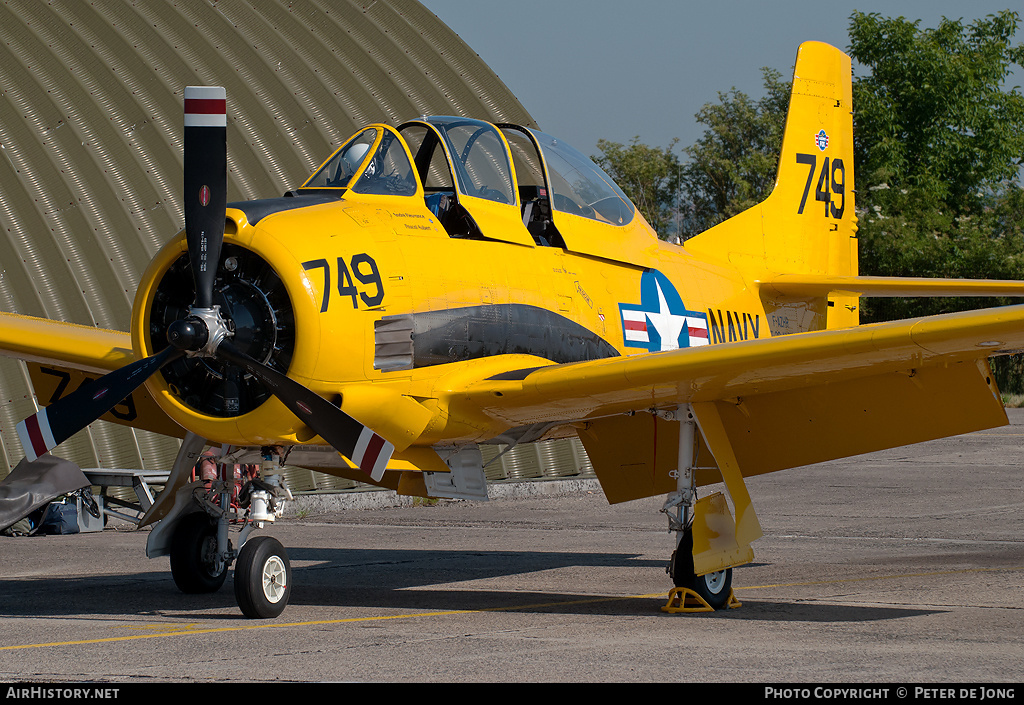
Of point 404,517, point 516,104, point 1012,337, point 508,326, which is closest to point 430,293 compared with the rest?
point 508,326

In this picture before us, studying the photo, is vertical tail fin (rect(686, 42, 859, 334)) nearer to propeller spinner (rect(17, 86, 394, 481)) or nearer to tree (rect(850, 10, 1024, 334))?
propeller spinner (rect(17, 86, 394, 481))

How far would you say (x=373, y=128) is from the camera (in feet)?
28.0

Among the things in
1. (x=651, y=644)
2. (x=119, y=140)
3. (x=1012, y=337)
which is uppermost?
(x=119, y=140)

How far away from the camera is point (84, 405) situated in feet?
24.7

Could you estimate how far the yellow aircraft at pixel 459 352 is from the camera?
23.8ft

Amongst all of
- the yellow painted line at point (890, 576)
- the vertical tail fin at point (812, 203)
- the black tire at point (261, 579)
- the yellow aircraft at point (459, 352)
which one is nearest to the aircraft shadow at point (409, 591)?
the black tire at point (261, 579)

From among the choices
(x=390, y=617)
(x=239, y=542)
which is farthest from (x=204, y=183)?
(x=390, y=617)

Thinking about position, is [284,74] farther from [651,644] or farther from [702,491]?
[651,644]

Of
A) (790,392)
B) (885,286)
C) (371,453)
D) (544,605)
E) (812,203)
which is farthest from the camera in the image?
(812,203)

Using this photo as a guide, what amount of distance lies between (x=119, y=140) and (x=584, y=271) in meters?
11.5

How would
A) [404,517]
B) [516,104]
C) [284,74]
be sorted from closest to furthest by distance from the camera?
[404,517], [284,74], [516,104]

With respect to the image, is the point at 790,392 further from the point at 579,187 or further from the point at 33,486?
the point at 33,486

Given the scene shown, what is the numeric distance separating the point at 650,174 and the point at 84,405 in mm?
67386

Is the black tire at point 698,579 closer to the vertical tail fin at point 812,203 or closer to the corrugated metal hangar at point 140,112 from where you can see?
the vertical tail fin at point 812,203
